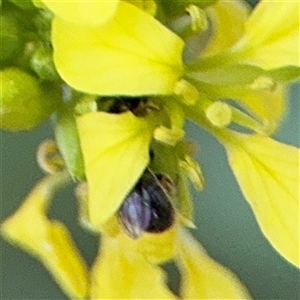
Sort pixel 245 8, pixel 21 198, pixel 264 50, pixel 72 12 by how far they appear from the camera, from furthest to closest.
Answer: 1. pixel 21 198
2. pixel 245 8
3. pixel 264 50
4. pixel 72 12

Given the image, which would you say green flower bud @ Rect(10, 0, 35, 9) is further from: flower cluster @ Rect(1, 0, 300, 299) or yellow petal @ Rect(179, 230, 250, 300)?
yellow petal @ Rect(179, 230, 250, 300)

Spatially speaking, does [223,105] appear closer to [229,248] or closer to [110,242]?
[110,242]

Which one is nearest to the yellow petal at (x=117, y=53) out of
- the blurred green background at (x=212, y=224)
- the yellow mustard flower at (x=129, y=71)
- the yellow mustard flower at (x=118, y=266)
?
the yellow mustard flower at (x=129, y=71)

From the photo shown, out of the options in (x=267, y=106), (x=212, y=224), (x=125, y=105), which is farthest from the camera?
(x=212, y=224)

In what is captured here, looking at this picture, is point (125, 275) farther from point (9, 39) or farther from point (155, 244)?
point (9, 39)

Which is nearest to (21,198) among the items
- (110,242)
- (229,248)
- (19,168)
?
(19,168)

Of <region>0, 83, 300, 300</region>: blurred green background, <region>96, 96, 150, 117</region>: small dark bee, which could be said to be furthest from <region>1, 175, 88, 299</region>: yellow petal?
<region>0, 83, 300, 300</region>: blurred green background

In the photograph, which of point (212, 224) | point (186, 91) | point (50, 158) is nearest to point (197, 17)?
point (186, 91)
